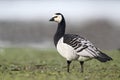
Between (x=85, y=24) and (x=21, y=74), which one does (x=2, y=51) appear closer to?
(x=21, y=74)

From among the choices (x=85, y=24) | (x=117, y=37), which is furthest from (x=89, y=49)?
(x=85, y=24)

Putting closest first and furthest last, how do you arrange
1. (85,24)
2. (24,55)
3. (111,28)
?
(24,55) → (111,28) → (85,24)

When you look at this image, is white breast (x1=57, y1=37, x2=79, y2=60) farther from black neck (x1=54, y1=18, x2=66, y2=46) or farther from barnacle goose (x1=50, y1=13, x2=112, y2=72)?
black neck (x1=54, y1=18, x2=66, y2=46)

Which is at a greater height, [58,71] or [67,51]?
[67,51]

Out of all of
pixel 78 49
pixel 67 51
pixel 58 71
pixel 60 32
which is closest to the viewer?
pixel 78 49

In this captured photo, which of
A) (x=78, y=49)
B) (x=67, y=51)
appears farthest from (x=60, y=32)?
(x=78, y=49)

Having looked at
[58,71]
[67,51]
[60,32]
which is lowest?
[58,71]

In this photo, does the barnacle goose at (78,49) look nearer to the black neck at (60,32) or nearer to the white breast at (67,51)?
the white breast at (67,51)

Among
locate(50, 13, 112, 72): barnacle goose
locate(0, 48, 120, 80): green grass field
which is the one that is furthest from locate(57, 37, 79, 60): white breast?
locate(0, 48, 120, 80): green grass field

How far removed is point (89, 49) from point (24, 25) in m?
27.4

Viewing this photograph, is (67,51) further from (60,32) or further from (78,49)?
(60,32)

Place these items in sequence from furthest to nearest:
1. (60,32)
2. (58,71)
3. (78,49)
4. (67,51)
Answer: (60,32), (58,71), (67,51), (78,49)

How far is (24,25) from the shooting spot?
4516 cm

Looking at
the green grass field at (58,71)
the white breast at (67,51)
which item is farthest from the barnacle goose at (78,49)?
the green grass field at (58,71)
